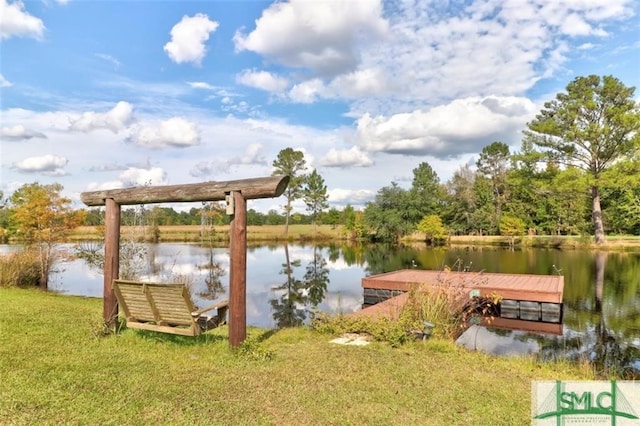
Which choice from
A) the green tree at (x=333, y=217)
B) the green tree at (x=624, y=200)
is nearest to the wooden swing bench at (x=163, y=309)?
the green tree at (x=624, y=200)

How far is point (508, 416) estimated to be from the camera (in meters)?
3.34

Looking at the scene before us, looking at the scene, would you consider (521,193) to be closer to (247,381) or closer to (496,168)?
(496,168)

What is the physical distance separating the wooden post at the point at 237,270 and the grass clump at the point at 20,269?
36.7 ft

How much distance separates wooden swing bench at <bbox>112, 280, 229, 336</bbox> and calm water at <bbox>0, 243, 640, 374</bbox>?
300 centimetres

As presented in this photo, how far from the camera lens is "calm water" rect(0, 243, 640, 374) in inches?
306

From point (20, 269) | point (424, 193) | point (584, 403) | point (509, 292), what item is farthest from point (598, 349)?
point (424, 193)

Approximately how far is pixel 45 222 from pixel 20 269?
2.37m

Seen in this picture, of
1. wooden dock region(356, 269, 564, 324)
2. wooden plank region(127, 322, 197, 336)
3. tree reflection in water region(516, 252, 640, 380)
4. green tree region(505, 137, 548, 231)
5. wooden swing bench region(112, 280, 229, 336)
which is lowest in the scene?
tree reflection in water region(516, 252, 640, 380)

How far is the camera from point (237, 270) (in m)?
5.05

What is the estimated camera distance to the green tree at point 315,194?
51469 millimetres

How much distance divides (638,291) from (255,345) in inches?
514

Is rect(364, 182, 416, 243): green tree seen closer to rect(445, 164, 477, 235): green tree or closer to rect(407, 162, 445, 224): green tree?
rect(407, 162, 445, 224): green tree

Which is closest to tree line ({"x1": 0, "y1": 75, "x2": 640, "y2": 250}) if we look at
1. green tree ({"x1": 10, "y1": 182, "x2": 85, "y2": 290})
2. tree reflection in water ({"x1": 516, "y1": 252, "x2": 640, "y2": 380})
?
green tree ({"x1": 10, "y1": 182, "x2": 85, "y2": 290})

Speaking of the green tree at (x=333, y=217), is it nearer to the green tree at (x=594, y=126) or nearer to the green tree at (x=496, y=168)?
the green tree at (x=496, y=168)
